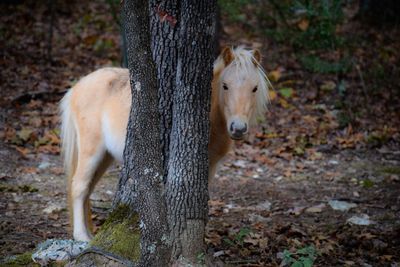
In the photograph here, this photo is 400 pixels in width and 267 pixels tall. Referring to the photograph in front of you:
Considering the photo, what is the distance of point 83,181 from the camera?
5.62m

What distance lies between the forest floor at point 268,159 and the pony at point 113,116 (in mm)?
577

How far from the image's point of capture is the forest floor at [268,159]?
216 inches

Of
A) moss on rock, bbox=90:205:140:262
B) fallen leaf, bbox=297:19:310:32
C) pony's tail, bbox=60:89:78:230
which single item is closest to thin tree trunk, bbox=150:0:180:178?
moss on rock, bbox=90:205:140:262

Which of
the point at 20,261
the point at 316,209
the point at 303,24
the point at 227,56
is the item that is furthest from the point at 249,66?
the point at 303,24

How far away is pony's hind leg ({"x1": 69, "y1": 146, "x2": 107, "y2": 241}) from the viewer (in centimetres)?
557

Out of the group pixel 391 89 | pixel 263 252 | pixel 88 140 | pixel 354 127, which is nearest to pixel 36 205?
pixel 88 140

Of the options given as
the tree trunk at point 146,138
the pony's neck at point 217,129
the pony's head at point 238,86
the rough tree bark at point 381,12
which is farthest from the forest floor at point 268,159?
the tree trunk at point 146,138

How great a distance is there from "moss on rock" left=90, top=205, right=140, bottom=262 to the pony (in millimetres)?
1167

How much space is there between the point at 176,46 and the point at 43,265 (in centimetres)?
197

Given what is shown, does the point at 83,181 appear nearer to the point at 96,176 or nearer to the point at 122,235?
the point at 96,176

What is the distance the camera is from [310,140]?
30.3ft

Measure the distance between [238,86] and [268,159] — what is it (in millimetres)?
3613

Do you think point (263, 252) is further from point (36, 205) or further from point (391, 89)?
point (391, 89)

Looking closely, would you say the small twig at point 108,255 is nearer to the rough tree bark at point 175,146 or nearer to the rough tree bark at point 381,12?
the rough tree bark at point 175,146
